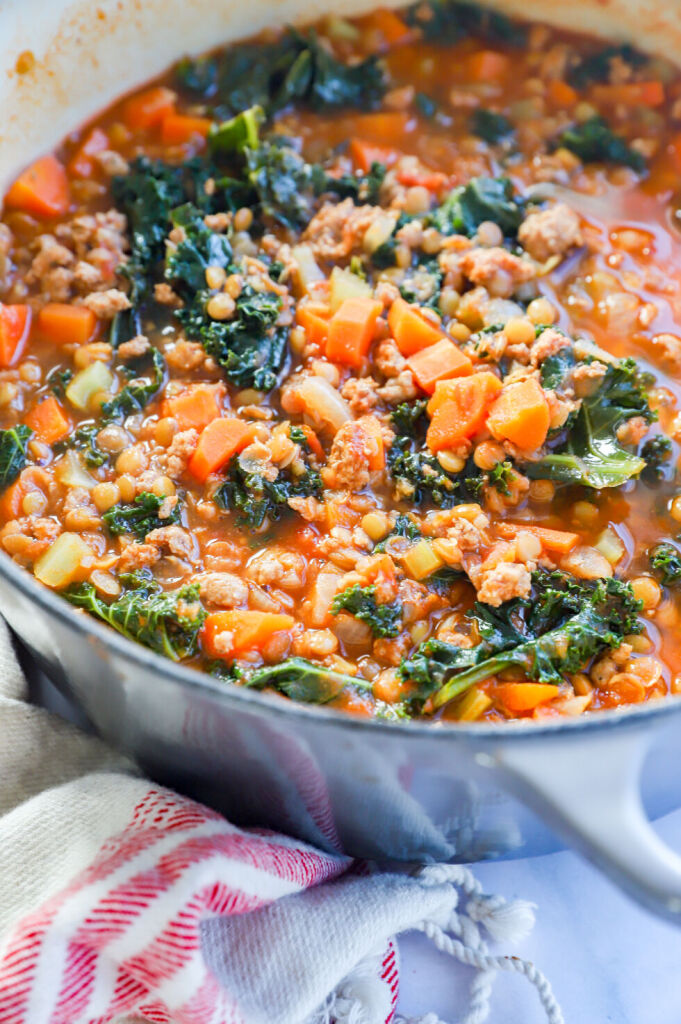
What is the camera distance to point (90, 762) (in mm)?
3232

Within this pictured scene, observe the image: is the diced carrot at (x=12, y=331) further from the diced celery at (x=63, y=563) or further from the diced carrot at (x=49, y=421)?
the diced celery at (x=63, y=563)

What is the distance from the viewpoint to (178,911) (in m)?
2.63

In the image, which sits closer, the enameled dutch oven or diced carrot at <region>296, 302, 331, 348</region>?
the enameled dutch oven

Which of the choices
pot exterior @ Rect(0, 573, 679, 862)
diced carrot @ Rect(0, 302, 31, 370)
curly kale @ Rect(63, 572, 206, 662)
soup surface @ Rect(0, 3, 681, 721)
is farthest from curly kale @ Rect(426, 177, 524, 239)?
pot exterior @ Rect(0, 573, 679, 862)

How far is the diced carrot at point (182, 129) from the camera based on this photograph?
14.0 feet

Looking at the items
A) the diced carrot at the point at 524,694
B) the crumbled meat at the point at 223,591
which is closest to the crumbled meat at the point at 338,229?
the crumbled meat at the point at 223,591

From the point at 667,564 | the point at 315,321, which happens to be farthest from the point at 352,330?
the point at 667,564

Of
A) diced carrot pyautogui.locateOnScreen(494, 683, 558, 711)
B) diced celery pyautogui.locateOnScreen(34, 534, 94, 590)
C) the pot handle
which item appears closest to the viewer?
the pot handle

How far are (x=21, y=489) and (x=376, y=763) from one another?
A: 1.65m

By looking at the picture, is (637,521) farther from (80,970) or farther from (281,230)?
(80,970)

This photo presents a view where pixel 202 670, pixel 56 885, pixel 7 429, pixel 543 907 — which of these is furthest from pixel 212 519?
pixel 543 907

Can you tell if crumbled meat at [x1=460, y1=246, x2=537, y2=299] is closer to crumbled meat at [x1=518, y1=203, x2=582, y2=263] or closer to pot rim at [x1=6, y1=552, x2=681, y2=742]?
crumbled meat at [x1=518, y1=203, x2=582, y2=263]

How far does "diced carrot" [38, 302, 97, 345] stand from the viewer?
3.78m

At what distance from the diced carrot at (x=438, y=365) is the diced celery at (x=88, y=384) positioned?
1.01 m
